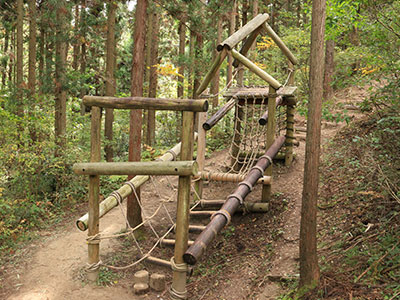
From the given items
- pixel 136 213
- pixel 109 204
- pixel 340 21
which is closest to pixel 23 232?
pixel 136 213

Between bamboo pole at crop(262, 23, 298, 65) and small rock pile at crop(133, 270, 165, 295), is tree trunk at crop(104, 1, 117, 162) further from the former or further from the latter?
small rock pile at crop(133, 270, 165, 295)

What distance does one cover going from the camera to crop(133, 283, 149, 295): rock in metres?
4.73

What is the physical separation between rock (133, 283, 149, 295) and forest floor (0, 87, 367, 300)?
70mm

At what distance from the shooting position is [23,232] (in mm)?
6891

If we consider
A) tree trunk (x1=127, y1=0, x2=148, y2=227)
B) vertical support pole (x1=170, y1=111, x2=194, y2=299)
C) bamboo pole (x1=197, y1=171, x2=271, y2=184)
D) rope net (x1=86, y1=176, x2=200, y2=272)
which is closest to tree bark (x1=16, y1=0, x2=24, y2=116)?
rope net (x1=86, y1=176, x2=200, y2=272)

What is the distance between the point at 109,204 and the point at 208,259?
201 cm

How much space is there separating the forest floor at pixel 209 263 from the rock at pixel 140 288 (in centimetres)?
7

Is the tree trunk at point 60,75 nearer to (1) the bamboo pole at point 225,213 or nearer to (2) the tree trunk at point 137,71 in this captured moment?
(2) the tree trunk at point 137,71

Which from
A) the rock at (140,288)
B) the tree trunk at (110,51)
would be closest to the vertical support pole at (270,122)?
the rock at (140,288)

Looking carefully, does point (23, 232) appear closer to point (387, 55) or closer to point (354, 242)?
point (354, 242)

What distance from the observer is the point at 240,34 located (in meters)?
5.92

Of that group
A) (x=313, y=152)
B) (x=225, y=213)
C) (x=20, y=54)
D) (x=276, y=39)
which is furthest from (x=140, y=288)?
(x=20, y=54)

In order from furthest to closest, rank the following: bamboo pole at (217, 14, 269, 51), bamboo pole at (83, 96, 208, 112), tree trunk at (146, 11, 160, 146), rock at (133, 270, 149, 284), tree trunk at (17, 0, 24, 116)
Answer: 1. tree trunk at (146, 11, 160, 146)
2. tree trunk at (17, 0, 24, 116)
3. bamboo pole at (217, 14, 269, 51)
4. rock at (133, 270, 149, 284)
5. bamboo pole at (83, 96, 208, 112)

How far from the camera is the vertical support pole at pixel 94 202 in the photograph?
4.47m
